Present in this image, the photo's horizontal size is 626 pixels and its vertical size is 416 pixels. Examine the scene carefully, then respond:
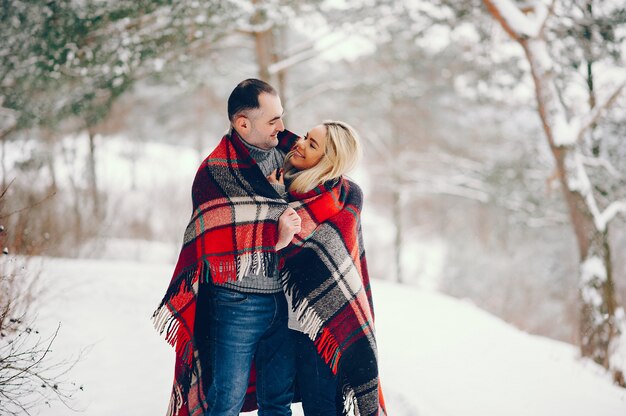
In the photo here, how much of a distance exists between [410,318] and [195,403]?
4090mm

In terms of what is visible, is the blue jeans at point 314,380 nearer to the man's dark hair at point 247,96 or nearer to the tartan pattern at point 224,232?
the tartan pattern at point 224,232

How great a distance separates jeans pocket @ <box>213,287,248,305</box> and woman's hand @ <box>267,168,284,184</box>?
21.5 inches

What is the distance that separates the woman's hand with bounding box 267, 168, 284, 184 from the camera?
2312 millimetres

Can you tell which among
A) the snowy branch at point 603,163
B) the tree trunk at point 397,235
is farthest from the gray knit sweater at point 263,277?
the tree trunk at point 397,235

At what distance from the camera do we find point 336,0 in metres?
7.71

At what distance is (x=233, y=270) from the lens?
2.14 metres

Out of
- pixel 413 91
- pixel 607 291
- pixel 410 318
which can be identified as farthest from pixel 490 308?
pixel 410 318

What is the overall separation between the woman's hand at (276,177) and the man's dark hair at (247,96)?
0.32 m

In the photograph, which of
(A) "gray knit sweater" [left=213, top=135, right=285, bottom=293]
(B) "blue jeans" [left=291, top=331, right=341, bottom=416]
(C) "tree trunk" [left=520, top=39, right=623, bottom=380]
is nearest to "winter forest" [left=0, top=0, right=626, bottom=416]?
(C) "tree trunk" [left=520, top=39, right=623, bottom=380]

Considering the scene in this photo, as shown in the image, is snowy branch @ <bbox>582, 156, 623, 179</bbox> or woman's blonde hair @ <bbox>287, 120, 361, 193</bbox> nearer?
woman's blonde hair @ <bbox>287, 120, 361, 193</bbox>

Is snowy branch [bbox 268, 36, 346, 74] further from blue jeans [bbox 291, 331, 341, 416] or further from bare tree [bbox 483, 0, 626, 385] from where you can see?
blue jeans [bbox 291, 331, 341, 416]

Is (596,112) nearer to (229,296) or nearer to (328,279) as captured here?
(328,279)

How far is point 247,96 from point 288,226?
634 mm

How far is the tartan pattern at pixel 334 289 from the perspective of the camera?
7.45 ft
